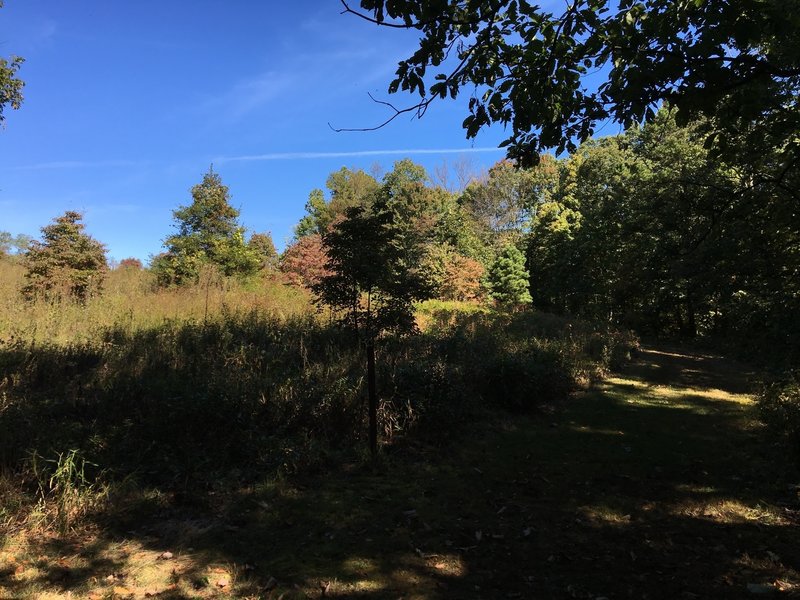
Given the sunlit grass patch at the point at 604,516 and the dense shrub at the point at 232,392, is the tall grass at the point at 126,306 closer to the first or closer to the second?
the dense shrub at the point at 232,392

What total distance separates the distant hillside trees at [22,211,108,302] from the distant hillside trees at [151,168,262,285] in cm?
357

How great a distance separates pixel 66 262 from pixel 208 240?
6059 millimetres

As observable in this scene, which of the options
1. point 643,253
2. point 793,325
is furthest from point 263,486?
point 643,253

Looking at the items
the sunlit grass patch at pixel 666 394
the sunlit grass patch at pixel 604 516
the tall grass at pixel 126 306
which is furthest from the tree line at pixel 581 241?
the sunlit grass patch at pixel 604 516

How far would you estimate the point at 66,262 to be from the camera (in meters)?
13.2

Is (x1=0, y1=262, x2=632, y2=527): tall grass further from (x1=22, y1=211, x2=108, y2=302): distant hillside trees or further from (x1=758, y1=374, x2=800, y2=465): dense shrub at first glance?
(x1=758, y1=374, x2=800, y2=465): dense shrub

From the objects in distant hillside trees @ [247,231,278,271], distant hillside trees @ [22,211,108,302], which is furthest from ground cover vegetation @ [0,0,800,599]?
distant hillside trees @ [247,231,278,271]

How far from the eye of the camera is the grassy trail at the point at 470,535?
121 inches

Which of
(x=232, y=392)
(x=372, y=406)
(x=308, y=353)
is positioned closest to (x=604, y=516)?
(x=372, y=406)

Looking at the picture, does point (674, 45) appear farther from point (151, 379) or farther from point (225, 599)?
point (151, 379)

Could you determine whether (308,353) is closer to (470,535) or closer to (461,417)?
(461,417)

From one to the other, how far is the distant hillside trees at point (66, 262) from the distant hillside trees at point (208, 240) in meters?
3.57

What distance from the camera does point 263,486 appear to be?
4.39 meters

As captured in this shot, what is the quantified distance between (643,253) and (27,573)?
9.74 m
